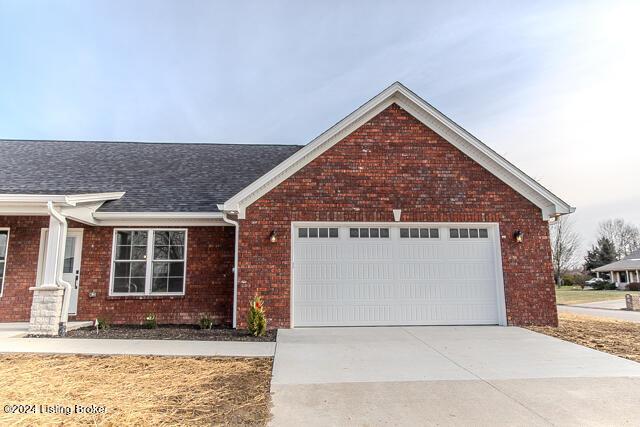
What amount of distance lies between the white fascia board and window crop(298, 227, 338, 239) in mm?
2268

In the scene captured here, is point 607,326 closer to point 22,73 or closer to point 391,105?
point 391,105

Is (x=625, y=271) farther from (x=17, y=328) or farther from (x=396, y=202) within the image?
(x=17, y=328)

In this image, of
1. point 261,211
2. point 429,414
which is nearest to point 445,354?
point 429,414

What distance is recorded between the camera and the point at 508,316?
360 inches

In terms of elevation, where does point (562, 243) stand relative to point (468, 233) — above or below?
above

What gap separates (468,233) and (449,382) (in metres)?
5.41

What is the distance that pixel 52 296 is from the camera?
8.23 metres

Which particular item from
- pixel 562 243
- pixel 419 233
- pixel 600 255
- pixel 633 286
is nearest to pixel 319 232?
pixel 419 233

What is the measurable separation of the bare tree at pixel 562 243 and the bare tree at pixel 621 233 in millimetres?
21259

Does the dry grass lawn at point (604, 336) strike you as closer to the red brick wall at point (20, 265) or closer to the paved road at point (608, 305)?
the paved road at point (608, 305)

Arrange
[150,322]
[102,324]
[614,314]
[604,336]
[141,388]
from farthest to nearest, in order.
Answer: [614,314]
[150,322]
[102,324]
[604,336]
[141,388]

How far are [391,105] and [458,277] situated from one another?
4909mm

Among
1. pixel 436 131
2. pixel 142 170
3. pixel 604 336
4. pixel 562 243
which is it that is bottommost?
pixel 604 336

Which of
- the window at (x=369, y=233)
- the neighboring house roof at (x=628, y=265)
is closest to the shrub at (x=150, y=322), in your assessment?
the window at (x=369, y=233)
